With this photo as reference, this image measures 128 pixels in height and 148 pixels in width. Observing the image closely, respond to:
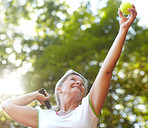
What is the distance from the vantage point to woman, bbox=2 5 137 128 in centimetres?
149

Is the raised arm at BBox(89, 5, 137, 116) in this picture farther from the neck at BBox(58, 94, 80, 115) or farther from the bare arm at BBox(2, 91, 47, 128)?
the bare arm at BBox(2, 91, 47, 128)

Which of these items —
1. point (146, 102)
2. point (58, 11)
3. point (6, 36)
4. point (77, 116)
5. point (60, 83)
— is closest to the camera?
point (77, 116)

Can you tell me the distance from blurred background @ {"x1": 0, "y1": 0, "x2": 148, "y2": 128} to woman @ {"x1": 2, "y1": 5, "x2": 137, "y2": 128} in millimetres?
7062

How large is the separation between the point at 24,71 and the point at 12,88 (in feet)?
2.93

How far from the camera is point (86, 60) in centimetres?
926

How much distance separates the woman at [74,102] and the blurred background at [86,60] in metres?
7.06

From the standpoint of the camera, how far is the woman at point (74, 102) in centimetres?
149

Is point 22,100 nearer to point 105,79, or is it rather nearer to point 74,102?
point 74,102

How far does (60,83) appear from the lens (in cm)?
187

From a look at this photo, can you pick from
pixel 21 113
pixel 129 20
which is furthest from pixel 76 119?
pixel 129 20

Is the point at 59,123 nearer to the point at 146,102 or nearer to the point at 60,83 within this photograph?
the point at 60,83

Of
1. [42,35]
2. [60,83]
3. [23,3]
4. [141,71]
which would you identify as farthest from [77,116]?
[23,3]

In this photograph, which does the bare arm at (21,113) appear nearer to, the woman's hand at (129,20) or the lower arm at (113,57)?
the lower arm at (113,57)

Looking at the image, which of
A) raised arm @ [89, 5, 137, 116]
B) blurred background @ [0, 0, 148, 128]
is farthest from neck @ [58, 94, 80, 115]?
blurred background @ [0, 0, 148, 128]
